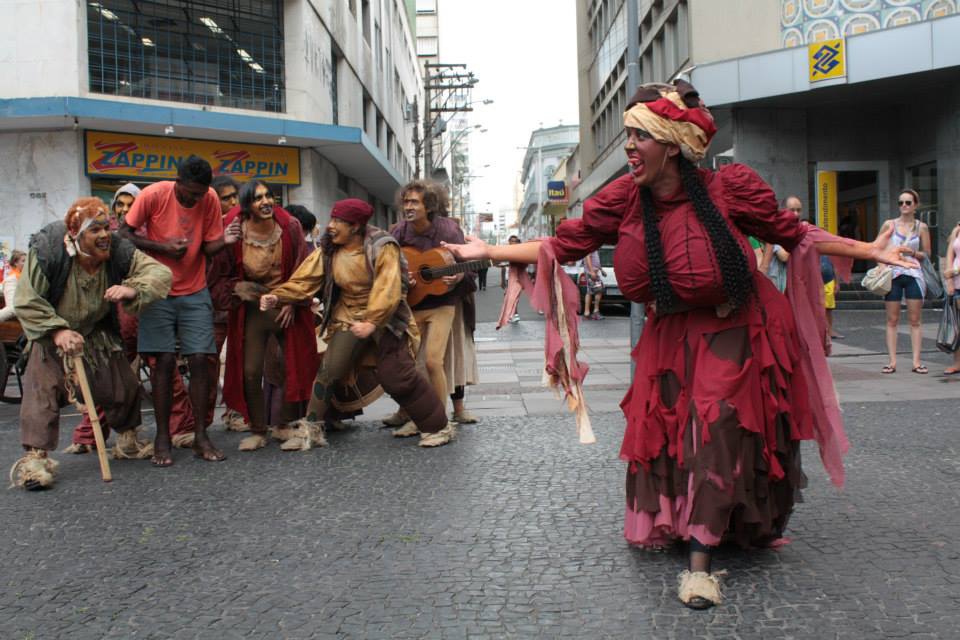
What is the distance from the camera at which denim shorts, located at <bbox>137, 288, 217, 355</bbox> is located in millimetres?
5887

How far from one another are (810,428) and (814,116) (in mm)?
21521

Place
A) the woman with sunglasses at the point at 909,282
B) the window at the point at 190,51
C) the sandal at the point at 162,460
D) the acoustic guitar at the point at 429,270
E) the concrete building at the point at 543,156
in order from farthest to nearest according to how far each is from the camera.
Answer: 1. the concrete building at the point at 543,156
2. the window at the point at 190,51
3. the woman with sunglasses at the point at 909,282
4. the acoustic guitar at the point at 429,270
5. the sandal at the point at 162,460

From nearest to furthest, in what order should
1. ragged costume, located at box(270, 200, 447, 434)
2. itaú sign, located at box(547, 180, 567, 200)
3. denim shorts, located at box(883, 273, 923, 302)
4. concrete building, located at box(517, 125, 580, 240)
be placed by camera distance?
ragged costume, located at box(270, 200, 447, 434) < denim shorts, located at box(883, 273, 923, 302) < itaú sign, located at box(547, 180, 567, 200) < concrete building, located at box(517, 125, 580, 240)

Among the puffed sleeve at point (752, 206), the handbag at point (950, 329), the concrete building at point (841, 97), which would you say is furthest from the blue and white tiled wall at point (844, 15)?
the puffed sleeve at point (752, 206)

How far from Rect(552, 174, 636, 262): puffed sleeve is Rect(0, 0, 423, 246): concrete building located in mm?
15446

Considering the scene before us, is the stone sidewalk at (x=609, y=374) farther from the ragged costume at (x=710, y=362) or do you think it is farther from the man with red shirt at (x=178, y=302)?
the ragged costume at (x=710, y=362)

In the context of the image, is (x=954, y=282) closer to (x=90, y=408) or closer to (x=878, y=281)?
(x=878, y=281)

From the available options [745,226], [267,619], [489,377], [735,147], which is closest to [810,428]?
[745,226]

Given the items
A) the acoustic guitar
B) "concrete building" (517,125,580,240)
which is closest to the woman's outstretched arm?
the acoustic guitar

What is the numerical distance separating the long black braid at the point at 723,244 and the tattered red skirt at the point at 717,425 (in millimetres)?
121

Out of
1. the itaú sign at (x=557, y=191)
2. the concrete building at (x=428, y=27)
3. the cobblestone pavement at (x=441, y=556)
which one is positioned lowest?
the cobblestone pavement at (x=441, y=556)

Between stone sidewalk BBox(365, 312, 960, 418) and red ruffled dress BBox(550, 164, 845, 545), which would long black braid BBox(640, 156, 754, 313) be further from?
stone sidewalk BBox(365, 312, 960, 418)

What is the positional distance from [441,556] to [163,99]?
18.0 metres

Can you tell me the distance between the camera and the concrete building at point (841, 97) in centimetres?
1992
